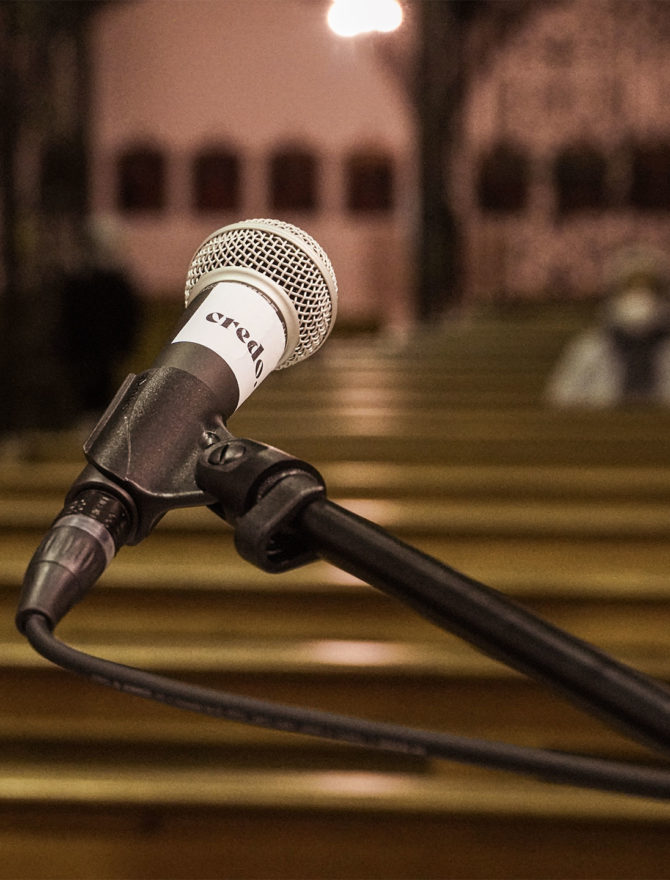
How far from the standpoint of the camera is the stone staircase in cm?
127

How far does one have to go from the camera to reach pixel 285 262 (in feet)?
1.94

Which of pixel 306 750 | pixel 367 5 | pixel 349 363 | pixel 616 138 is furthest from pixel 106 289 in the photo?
pixel 616 138

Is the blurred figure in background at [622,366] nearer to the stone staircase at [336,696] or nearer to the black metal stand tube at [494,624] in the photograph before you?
the stone staircase at [336,696]

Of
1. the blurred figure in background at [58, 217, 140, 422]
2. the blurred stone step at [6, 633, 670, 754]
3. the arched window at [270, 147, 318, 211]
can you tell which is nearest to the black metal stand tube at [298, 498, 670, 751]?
the blurred stone step at [6, 633, 670, 754]

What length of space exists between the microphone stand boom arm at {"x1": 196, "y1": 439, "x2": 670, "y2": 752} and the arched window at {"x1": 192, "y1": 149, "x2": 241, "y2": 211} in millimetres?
9774

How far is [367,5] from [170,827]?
962 millimetres

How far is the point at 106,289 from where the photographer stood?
16.6ft

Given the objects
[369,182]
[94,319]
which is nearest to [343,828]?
[94,319]

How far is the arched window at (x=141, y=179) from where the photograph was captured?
32.3 feet

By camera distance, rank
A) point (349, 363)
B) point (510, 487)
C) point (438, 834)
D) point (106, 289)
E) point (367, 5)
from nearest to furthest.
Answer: point (367, 5)
point (438, 834)
point (510, 487)
point (349, 363)
point (106, 289)

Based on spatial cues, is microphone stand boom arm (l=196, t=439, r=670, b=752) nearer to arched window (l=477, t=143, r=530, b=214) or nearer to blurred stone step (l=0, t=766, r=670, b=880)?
blurred stone step (l=0, t=766, r=670, b=880)

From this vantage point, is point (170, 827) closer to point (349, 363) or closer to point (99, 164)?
point (349, 363)

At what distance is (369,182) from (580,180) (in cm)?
195

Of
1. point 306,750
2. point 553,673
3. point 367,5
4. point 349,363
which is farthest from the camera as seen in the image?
point 349,363
